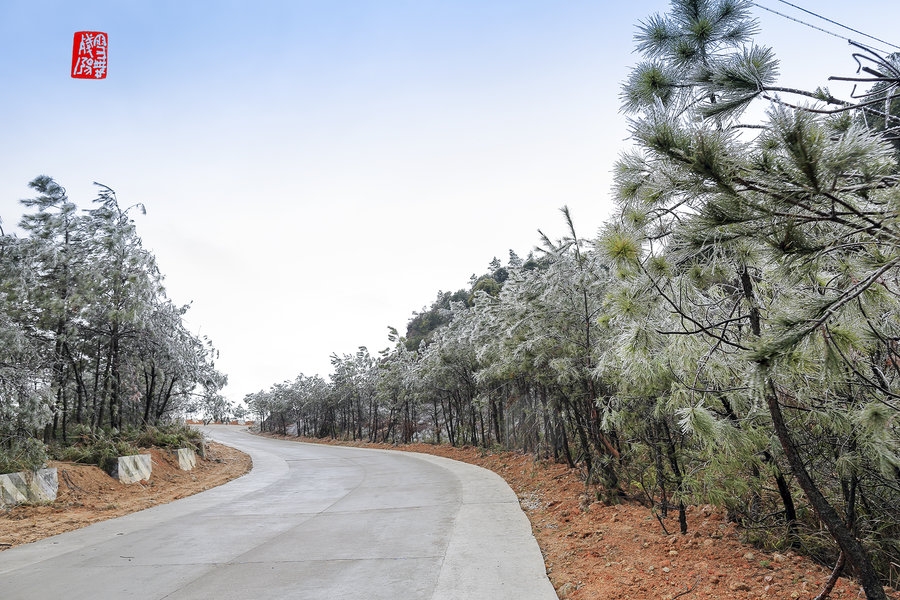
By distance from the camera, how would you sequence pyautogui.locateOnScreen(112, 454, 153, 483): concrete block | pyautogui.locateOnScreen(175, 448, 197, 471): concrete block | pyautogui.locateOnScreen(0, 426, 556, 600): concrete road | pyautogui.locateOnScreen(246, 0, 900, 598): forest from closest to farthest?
pyautogui.locateOnScreen(246, 0, 900, 598): forest, pyautogui.locateOnScreen(0, 426, 556, 600): concrete road, pyautogui.locateOnScreen(112, 454, 153, 483): concrete block, pyautogui.locateOnScreen(175, 448, 197, 471): concrete block

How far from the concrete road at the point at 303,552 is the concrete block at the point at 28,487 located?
182 cm

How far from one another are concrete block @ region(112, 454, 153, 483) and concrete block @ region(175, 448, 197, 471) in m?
1.53

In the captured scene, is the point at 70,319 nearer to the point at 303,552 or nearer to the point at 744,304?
the point at 303,552

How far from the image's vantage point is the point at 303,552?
5.40m

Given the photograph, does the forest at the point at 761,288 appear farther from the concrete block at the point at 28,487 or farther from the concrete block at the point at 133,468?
the concrete block at the point at 133,468

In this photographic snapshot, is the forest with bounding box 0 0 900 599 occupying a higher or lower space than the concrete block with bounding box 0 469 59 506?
higher

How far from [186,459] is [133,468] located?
2.73m

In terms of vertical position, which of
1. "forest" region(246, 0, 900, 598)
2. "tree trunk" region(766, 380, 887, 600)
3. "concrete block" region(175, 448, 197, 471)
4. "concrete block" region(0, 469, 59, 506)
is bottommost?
"concrete block" region(175, 448, 197, 471)

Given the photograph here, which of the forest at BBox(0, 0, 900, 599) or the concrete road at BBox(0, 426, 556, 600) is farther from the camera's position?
the concrete road at BBox(0, 426, 556, 600)

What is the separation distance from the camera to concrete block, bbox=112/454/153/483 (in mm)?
10516

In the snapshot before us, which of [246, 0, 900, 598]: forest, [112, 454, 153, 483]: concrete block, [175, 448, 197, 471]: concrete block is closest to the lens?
[246, 0, 900, 598]: forest

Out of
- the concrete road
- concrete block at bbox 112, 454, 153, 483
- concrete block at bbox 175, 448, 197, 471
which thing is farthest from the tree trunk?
concrete block at bbox 175, 448, 197, 471

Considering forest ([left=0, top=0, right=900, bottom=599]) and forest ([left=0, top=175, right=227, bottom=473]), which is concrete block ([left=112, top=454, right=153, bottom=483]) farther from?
forest ([left=0, top=0, right=900, bottom=599])

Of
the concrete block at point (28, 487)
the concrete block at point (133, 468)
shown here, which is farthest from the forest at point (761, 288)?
the concrete block at point (133, 468)
